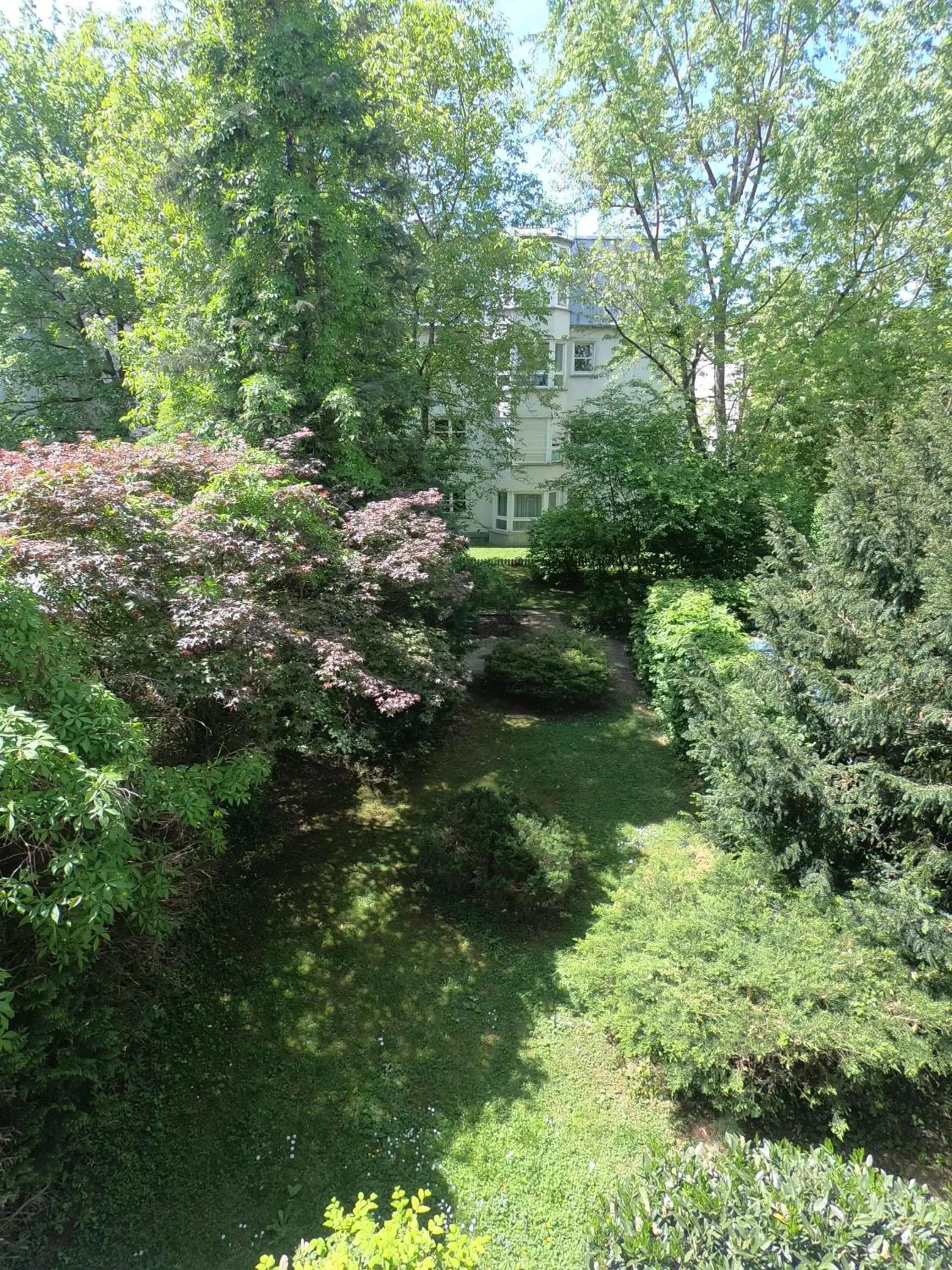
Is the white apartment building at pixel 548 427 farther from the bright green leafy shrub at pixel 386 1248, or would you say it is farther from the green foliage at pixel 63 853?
the bright green leafy shrub at pixel 386 1248

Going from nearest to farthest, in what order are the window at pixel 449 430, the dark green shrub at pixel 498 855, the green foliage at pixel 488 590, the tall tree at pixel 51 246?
the dark green shrub at pixel 498 855 → the green foliage at pixel 488 590 → the tall tree at pixel 51 246 → the window at pixel 449 430

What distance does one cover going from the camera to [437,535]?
22.5 feet

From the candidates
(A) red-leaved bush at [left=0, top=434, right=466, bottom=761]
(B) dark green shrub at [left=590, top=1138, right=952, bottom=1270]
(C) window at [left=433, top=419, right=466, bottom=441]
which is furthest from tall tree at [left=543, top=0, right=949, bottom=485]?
(B) dark green shrub at [left=590, top=1138, right=952, bottom=1270]

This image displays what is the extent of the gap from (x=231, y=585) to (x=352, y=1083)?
3.81 metres

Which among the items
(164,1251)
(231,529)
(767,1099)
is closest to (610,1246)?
(767,1099)

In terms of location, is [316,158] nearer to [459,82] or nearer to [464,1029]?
[459,82]

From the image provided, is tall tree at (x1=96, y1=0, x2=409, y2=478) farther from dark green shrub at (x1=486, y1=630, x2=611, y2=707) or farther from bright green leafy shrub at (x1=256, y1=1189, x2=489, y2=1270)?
bright green leafy shrub at (x1=256, y1=1189, x2=489, y2=1270)

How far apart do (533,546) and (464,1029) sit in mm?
12087

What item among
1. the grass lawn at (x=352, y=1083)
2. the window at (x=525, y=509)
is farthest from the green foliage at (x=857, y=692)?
the window at (x=525, y=509)

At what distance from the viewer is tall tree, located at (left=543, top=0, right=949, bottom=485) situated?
431 inches

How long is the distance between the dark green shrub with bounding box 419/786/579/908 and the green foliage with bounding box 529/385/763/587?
7.45 meters

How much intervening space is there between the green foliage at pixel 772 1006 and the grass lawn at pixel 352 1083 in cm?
64

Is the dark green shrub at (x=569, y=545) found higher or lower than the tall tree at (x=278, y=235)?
lower

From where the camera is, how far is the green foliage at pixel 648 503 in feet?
39.4
